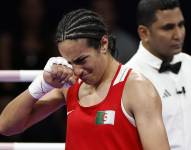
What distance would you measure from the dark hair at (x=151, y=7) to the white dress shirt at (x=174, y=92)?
0.15 m

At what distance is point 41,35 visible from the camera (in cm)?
425

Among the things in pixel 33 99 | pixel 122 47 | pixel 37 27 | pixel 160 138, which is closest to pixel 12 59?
pixel 37 27

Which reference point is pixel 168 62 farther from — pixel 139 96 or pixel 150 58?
pixel 139 96

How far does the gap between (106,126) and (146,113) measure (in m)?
0.17

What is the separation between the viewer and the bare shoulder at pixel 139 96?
2.34 metres

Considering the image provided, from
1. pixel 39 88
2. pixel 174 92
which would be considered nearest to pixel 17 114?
pixel 39 88

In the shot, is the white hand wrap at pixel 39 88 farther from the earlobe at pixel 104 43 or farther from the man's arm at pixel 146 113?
the man's arm at pixel 146 113

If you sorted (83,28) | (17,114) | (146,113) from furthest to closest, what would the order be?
(17,114) → (83,28) → (146,113)

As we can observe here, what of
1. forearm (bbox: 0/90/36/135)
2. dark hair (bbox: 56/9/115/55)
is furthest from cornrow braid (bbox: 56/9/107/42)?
forearm (bbox: 0/90/36/135)

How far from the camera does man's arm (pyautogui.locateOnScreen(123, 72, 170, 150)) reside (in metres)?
2.30

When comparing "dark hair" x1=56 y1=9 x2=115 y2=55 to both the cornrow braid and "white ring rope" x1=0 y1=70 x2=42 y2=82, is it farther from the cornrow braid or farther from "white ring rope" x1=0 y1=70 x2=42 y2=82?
"white ring rope" x1=0 y1=70 x2=42 y2=82

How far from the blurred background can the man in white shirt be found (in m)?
0.55

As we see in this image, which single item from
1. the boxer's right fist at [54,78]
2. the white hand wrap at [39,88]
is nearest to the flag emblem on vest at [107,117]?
the boxer's right fist at [54,78]

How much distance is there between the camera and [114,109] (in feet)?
7.93
